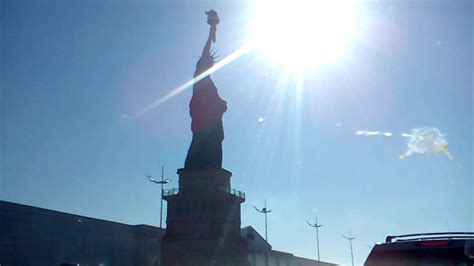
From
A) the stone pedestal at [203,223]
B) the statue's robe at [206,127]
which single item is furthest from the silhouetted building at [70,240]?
the statue's robe at [206,127]

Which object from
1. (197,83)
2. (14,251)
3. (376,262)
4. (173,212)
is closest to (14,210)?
(14,251)

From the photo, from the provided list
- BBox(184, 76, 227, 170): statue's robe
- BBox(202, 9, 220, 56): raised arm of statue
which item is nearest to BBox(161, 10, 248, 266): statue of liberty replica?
BBox(184, 76, 227, 170): statue's robe

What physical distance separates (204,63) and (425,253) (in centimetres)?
6803

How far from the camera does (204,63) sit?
73.8 metres

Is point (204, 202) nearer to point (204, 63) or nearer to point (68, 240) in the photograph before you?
point (68, 240)

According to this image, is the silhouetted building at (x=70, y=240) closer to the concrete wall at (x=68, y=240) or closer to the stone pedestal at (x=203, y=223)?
the concrete wall at (x=68, y=240)

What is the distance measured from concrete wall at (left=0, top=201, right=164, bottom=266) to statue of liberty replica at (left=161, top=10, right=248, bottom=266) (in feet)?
19.8

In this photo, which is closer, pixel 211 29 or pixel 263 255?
pixel 211 29

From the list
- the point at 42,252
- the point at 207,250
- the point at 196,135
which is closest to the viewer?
the point at 42,252

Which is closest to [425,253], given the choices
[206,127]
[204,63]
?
[206,127]

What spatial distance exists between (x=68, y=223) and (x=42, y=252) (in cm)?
482

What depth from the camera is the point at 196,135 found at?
233 ft

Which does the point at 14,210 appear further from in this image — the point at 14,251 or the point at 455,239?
the point at 455,239

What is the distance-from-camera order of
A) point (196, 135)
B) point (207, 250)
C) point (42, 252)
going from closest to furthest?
1. point (42, 252)
2. point (207, 250)
3. point (196, 135)
